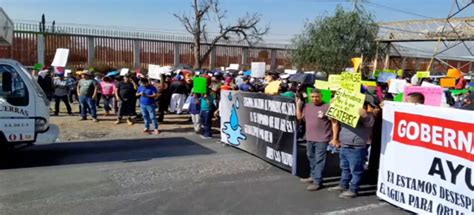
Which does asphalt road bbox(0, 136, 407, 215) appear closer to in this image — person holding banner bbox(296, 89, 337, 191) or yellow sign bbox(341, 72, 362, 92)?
person holding banner bbox(296, 89, 337, 191)

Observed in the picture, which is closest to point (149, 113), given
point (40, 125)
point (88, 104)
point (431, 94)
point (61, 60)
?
point (88, 104)

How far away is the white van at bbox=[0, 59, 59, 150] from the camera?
826 centimetres

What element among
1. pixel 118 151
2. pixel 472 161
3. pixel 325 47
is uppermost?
pixel 325 47

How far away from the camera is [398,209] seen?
21.2 ft

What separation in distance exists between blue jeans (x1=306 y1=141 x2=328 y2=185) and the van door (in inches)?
196

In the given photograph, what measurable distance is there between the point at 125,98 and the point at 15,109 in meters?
5.80

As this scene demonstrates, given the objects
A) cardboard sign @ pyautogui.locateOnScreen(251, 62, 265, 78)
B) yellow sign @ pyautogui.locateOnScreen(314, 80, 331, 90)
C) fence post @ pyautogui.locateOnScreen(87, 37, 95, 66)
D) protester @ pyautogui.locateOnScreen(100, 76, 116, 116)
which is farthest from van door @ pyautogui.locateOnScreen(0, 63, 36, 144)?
fence post @ pyautogui.locateOnScreen(87, 37, 95, 66)

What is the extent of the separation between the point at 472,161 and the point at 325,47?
20995 mm

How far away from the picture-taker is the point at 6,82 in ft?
27.0

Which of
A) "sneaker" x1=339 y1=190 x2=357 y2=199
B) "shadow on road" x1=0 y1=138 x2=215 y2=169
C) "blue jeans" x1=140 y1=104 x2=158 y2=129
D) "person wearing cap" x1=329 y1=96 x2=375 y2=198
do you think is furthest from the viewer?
"blue jeans" x1=140 y1=104 x2=158 y2=129

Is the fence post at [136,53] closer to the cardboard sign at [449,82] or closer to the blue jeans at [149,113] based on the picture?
the blue jeans at [149,113]

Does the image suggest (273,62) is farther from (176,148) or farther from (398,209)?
(398,209)

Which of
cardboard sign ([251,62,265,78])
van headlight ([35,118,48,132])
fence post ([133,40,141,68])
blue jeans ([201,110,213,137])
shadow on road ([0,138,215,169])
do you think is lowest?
shadow on road ([0,138,215,169])

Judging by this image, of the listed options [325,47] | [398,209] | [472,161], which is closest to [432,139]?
[472,161]
